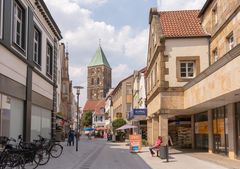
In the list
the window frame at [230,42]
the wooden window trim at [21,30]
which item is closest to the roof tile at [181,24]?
the window frame at [230,42]

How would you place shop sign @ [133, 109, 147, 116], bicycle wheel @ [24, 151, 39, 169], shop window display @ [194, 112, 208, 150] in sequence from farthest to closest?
shop sign @ [133, 109, 147, 116] → shop window display @ [194, 112, 208, 150] → bicycle wheel @ [24, 151, 39, 169]

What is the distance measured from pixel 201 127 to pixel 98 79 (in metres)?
126

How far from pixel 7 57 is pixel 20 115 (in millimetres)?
4007

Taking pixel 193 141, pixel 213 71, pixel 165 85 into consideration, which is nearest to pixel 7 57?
pixel 213 71

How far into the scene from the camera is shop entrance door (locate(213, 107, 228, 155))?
75.4ft

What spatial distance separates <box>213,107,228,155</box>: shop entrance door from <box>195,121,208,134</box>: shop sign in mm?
2243

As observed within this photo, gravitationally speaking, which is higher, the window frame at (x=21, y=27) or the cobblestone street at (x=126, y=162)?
the window frame at (x=21, y=27)

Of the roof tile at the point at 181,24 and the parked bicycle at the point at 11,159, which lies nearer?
the parked bicycle at the point at 11,159

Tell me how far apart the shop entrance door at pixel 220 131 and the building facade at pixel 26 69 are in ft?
35.0

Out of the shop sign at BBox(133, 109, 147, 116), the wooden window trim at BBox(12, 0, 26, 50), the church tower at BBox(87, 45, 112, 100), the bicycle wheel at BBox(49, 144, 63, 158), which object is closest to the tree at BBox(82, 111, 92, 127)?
the church tower at BBox(87, 45, 112, 100)

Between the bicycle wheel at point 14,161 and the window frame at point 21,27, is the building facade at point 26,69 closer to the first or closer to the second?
the window frame at point 21,27

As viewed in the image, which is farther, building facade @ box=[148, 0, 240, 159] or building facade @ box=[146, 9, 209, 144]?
building facade @ box=[146, 9, 209, 144]

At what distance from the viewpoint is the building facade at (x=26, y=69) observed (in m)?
17.5

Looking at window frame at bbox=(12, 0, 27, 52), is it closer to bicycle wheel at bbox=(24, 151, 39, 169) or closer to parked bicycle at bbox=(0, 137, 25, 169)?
bicycle wheel at bbox=(24, 151, 39, 169)
